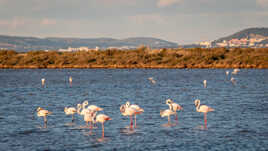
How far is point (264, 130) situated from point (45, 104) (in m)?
17.1

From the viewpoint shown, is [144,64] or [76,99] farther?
[144,64]

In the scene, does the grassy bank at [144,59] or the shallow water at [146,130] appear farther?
the grassy bank at [144,59]

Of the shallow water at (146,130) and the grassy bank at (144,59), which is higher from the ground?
the grassy bank at (144,59)

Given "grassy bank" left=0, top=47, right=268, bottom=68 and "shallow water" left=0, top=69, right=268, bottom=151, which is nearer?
"shallow water" left=0, top=69, right=268, bottom=151

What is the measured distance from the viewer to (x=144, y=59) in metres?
99.9

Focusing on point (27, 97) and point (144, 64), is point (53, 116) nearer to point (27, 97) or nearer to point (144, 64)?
point (27, 97)

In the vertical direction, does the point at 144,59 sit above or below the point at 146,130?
above

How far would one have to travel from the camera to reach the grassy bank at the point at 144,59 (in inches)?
3620

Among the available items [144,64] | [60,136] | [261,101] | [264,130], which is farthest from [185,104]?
[144,64]

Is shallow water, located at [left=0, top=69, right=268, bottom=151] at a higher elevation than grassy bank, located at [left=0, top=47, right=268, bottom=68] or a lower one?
lower

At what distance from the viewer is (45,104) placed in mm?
32906

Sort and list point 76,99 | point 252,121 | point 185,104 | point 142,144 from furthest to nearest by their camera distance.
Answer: point 76,99 → point 185,104 → point 252,121 → point 142,144

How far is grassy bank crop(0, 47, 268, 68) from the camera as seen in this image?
91.9 meters

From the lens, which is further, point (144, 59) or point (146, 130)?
point (144, 59)
